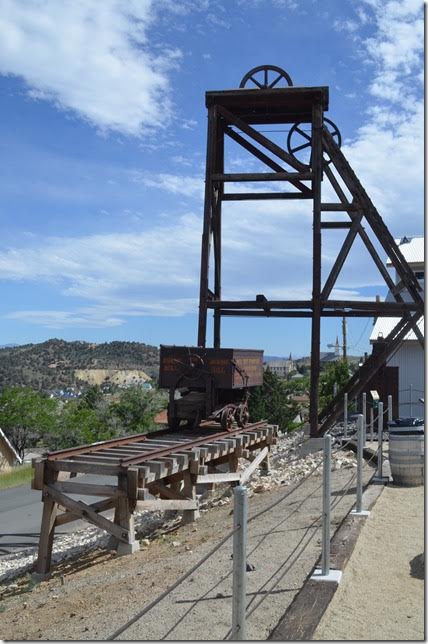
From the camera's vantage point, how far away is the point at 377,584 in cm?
648

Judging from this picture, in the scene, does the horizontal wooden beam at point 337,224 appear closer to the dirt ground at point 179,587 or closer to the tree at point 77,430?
the dirt ground at point 179,587

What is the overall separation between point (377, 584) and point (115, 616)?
8.37 feet

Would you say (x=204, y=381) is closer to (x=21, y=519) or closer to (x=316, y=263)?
(x=316, y=263)

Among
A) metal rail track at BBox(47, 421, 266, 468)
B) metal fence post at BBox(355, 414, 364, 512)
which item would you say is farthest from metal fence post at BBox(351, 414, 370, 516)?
metal rail track at BBox(47, 421, 266, 468)

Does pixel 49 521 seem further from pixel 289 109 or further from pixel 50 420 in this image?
pixel 50 420

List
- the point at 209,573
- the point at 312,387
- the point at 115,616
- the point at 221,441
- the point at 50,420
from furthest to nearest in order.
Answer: the point at 50,420 < the point at 312,387 < the point at 221,441 < the point at 209,573 < the point at 115,616

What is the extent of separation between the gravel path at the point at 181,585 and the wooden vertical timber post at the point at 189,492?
0.23 metres

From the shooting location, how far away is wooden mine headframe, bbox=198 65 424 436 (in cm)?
1658

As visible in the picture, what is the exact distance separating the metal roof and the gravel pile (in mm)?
16640

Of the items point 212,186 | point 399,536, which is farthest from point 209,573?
point 212,186

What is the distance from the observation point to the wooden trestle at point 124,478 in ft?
31.3

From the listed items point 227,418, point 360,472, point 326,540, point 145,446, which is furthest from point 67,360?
point 326,540

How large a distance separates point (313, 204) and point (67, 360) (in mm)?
148314

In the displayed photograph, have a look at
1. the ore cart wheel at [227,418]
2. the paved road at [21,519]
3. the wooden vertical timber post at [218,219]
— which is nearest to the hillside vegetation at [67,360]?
the paved road at [21,519]
